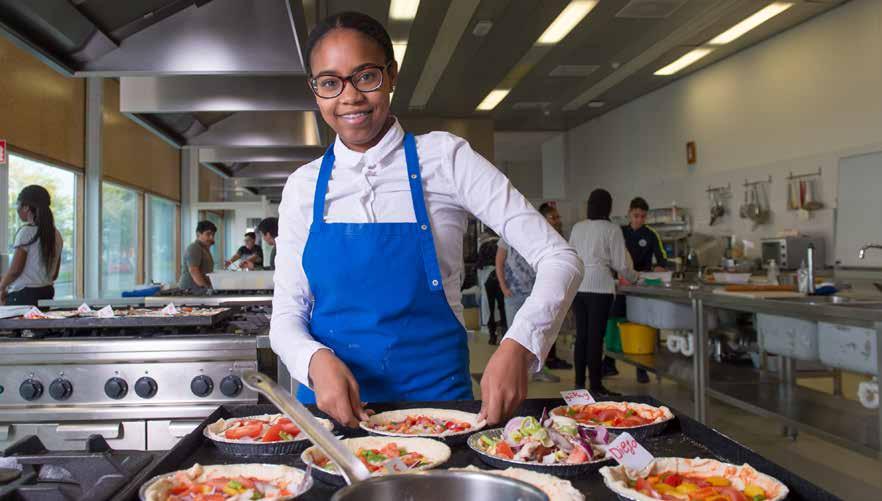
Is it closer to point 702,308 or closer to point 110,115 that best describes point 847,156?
point 702,308

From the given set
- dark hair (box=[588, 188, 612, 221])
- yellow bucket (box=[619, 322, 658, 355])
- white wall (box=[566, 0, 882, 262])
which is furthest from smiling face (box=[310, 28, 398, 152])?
white wall (box=[566, 0, 882, 262])

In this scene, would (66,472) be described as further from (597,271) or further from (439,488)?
(597,271)

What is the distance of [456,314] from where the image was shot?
1.50m

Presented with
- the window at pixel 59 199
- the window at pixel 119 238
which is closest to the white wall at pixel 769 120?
the window at pixel 119 238

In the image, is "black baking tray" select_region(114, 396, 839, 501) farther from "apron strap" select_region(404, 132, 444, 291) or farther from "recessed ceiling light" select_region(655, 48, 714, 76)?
"recessed ceiling light" select_region(655, 48, 714, 76)

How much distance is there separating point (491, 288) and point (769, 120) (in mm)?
3660

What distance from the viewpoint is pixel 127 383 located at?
2268 millimetres

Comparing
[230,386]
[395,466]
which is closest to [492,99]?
[230,386]

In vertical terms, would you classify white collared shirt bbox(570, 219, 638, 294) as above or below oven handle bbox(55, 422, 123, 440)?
above

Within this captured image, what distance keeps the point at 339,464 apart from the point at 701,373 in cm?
368

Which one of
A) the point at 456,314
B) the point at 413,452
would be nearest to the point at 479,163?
the point at 456,314

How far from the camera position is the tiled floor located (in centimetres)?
345

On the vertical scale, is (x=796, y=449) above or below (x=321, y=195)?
below

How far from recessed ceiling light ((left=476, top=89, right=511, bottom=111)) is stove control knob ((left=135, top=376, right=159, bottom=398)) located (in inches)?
306
